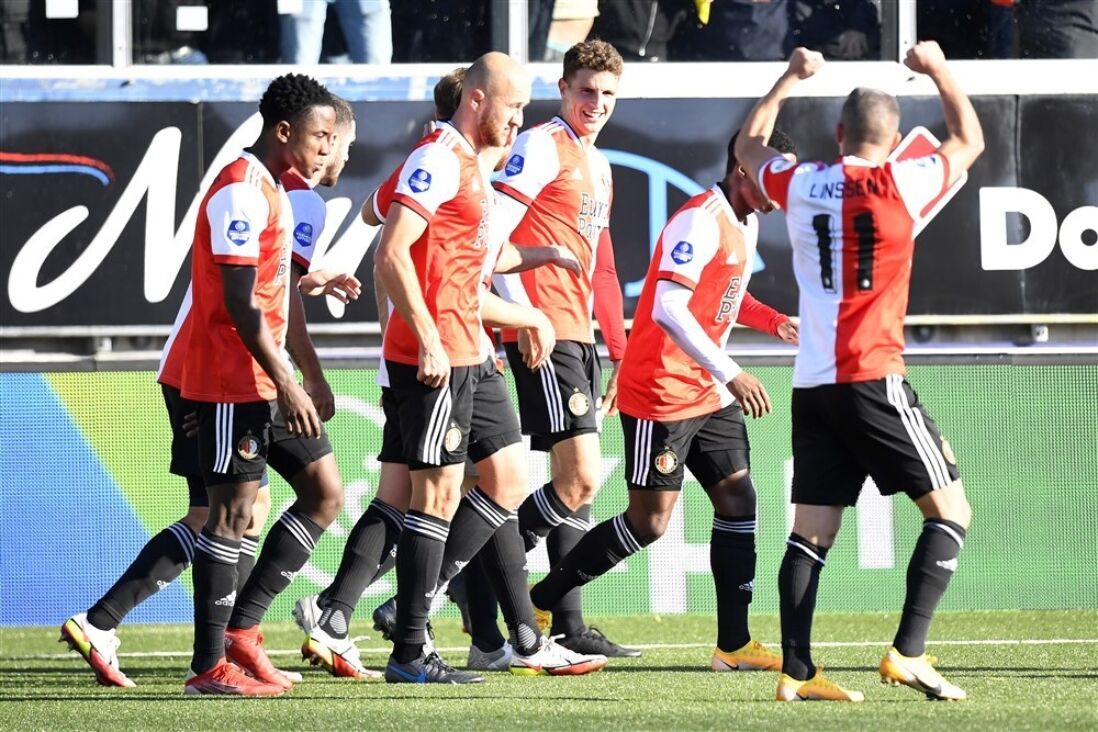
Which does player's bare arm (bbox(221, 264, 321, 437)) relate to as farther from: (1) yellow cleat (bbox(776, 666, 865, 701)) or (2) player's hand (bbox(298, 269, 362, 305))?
(1) yellow cleat (bbox(776, 666, 865, 701))

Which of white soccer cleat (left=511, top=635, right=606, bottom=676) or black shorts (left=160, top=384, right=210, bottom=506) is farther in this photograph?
white soccer cleat (left=511, top=635, right=606, bottom=676)

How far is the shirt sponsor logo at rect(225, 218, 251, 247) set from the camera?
20.0 ft

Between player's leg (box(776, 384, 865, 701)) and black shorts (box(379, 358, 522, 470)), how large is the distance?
1.19m

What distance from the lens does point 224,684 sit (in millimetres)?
6254

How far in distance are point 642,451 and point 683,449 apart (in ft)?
0.54

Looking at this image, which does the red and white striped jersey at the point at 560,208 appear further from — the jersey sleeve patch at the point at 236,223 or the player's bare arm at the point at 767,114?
the player's bare arm at the point at 767,114

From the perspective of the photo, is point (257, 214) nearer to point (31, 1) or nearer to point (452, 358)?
point (452, 358)

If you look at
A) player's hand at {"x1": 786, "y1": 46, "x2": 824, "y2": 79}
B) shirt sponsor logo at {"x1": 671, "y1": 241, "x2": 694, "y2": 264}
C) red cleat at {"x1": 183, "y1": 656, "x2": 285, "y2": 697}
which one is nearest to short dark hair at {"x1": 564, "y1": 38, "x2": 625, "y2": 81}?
shirt sponsor logo at {"x1": 671, "y1": 241, "x2": 694, "y2": 264}

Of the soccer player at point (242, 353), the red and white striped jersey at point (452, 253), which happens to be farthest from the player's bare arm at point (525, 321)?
the soccer player at point (242, 353)

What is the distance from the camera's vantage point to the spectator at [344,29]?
416 inches

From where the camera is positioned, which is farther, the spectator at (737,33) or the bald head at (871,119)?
the spectator at (737,33)

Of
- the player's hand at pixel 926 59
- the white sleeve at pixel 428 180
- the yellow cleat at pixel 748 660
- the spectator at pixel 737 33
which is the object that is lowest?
the yellow cleat at pixel 748 660

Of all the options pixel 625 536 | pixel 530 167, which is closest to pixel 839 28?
pixel 530 167

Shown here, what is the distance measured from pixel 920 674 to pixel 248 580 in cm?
259
